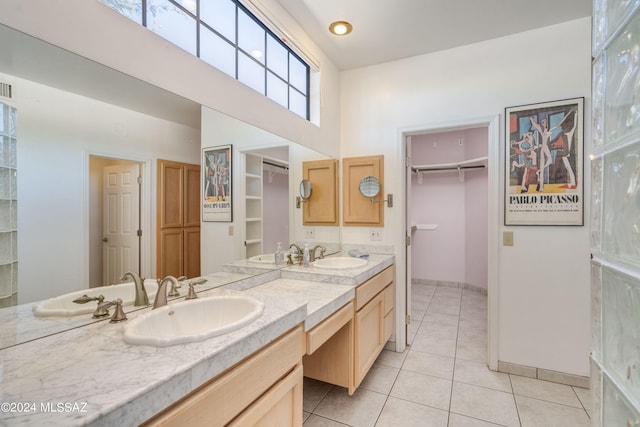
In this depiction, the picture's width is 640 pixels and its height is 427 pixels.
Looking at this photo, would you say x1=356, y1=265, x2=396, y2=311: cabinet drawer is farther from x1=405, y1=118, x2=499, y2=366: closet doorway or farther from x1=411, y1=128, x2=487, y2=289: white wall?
x1=411, y1=128, x2=487, y2=289: white wall

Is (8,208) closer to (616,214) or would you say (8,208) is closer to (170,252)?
(170,252)

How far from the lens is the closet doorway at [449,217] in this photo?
4.11 meters

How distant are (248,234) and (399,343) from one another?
1.77 metres

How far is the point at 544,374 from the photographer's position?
7.15 feet

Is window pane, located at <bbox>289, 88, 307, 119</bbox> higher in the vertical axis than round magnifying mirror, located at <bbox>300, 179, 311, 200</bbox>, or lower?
higher

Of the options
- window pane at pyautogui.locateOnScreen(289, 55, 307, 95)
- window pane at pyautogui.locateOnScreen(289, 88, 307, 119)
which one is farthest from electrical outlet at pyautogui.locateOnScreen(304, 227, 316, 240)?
window pane at pyautogui.locateOnScreen(289, 55, 307, 95)

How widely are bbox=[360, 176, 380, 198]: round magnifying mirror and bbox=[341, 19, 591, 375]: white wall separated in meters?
0.11

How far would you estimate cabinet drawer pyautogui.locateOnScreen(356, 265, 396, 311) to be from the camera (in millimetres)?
1918

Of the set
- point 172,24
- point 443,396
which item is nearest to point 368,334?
point 443,396

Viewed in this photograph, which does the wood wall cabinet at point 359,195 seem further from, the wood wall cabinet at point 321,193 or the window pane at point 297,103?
the window pane at point 297,103

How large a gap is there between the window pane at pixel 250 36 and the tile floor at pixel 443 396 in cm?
238

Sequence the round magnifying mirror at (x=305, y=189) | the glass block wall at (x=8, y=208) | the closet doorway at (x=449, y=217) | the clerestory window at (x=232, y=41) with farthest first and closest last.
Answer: the closet doorway at (x=449, y=217) < the round magnifying mirror at (x=305, y=189) < the clerestory window at (x=232, y=41) < the glass block wall at (x=8, y=208)

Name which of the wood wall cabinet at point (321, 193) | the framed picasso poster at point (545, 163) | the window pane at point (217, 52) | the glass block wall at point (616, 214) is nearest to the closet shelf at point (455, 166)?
the framed picasso poster at point (545, 163)

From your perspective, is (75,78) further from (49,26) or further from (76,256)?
(76,256)
